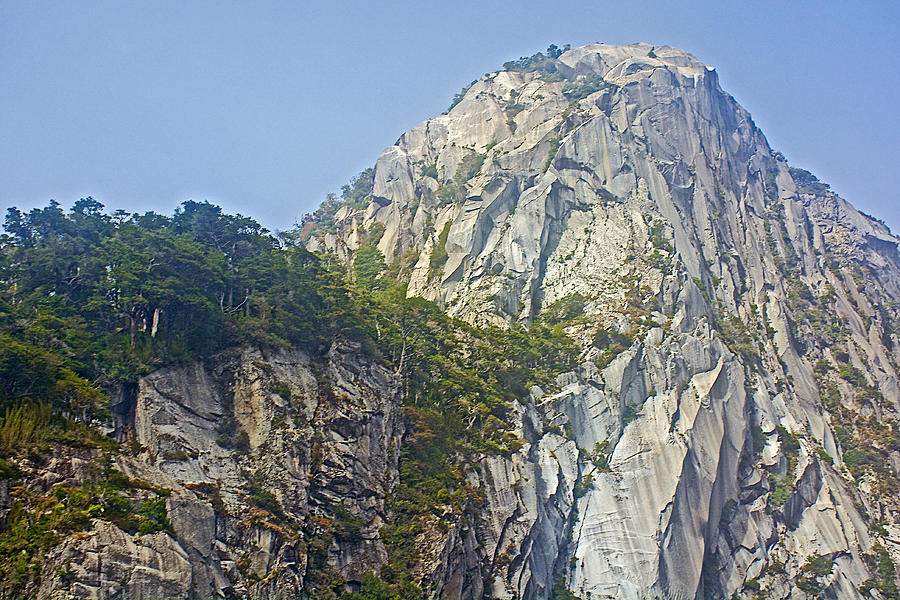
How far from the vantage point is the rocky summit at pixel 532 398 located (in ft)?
99.0

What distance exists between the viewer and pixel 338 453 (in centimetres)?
3497

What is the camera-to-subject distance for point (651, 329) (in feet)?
166

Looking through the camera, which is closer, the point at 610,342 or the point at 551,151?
the point at 610,342

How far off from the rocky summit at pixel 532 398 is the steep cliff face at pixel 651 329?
206 mm

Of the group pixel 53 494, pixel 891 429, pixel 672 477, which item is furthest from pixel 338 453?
pixel 891 429

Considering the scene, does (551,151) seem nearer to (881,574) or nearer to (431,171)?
(431,171)

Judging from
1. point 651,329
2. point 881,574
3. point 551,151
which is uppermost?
point 551,151

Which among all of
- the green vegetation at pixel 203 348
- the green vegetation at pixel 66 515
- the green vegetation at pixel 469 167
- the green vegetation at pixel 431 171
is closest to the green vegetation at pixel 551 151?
the green vegetation at pixel 469 167

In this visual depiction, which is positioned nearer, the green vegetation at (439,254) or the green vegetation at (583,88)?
the green vegetation at (439,254)

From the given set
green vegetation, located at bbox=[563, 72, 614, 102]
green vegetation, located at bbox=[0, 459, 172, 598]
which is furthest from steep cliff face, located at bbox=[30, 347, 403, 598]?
green vegetation, located at bbox=[563, 72, 614, 102]

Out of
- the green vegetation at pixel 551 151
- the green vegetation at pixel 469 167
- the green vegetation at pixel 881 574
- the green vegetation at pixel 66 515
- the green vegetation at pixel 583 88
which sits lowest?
the green vegetation at pixel 881 574

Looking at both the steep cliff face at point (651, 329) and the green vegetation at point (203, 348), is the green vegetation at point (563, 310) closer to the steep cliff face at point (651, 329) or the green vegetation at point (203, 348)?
the steep cliff face at point (651, 329)

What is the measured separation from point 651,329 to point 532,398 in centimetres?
1065

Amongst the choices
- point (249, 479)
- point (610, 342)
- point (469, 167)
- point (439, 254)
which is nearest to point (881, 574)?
point (610, 342)
